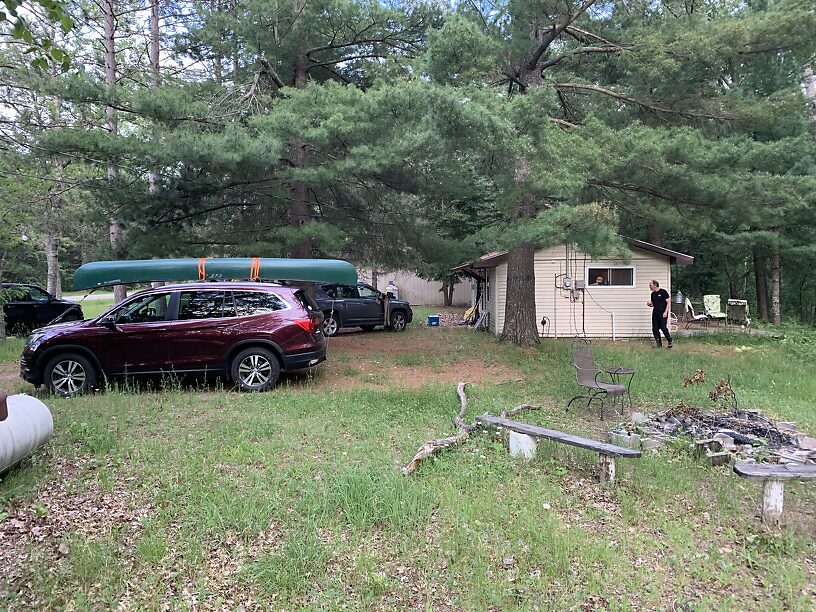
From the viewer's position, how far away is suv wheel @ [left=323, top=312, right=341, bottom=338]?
15.3 metres

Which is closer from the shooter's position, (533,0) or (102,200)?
(533,0)

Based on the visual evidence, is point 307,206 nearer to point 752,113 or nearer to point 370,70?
point 370,70

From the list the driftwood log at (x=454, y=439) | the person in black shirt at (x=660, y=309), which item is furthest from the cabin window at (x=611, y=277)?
the driftwood log at (x=454, y=439)

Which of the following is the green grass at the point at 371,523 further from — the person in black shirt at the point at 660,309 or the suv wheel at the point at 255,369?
the person in black shirt at the point at 660,309

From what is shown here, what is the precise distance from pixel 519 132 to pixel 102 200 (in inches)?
344

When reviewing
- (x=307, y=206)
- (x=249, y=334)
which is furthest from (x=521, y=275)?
(x=249, y=334)

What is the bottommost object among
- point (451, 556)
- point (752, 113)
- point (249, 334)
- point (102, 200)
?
point (451, 556)

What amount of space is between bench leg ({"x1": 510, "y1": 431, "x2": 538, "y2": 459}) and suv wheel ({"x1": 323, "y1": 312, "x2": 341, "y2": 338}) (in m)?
10.8

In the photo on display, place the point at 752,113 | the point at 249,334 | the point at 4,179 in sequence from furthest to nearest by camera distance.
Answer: the point at 4,179 < the point at 752,113 < the point at 249,334

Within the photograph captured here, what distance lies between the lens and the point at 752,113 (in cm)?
954

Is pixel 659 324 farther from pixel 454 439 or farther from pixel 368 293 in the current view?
pixel 454 439

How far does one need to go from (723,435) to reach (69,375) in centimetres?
837

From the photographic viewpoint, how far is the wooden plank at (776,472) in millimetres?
3566

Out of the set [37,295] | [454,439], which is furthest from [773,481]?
[37,295]
